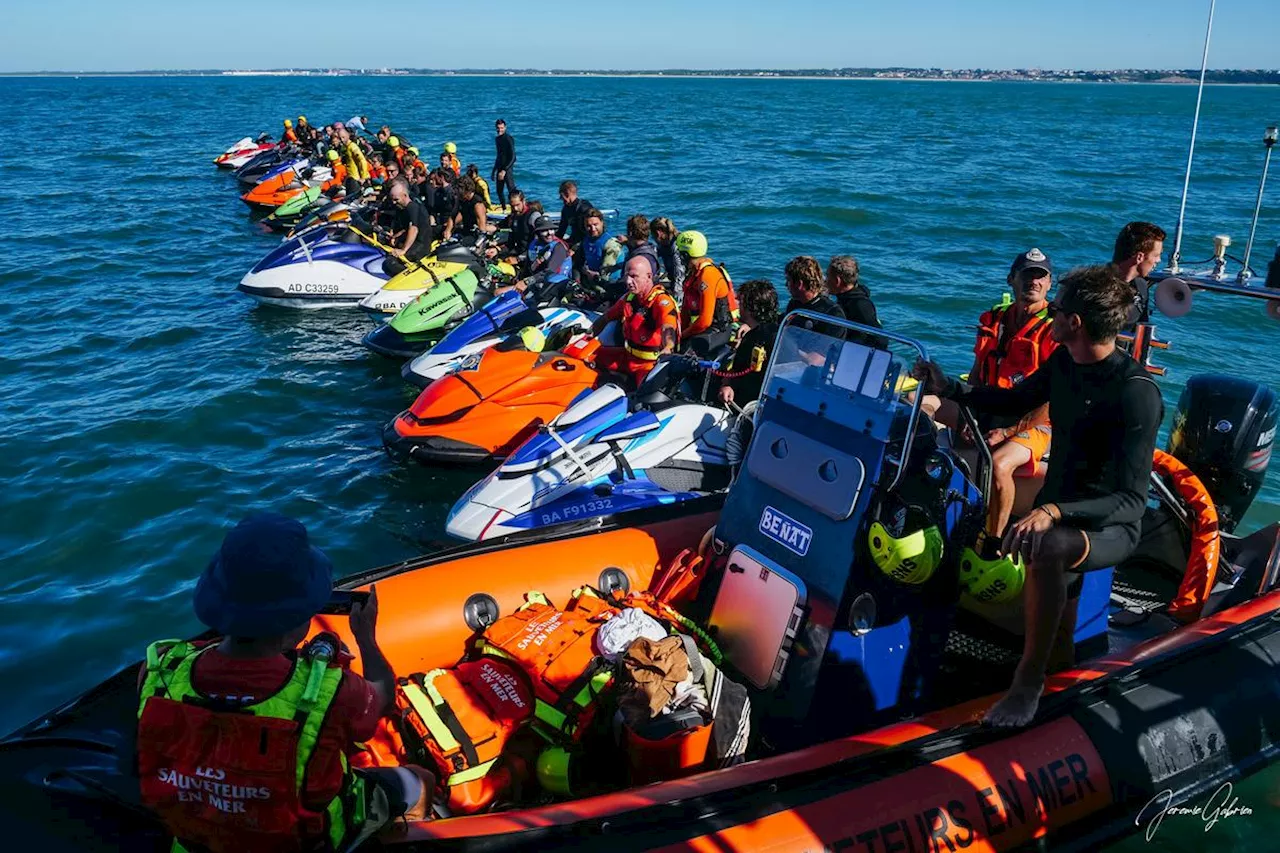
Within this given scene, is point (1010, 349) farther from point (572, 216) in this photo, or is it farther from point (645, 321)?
point (572, 216)

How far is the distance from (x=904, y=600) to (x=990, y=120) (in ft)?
215

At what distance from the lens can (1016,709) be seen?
3.54 meters

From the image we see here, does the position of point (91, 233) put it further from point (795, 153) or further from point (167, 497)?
point (795, 153)

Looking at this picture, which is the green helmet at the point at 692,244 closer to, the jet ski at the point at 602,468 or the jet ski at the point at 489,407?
the jet ski at the point at 489,407

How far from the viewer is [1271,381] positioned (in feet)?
39.7

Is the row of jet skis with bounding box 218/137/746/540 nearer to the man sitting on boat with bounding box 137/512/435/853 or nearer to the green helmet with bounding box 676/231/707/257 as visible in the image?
the green helmet with bounding box 676/231/707/257

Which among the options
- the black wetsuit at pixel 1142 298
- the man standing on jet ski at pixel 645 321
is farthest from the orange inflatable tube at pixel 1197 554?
the man standing on jet ski at pixel 645 321

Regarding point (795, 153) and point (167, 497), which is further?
point (795, 153)

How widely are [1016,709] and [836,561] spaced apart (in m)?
0.87

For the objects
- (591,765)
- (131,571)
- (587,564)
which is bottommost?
(131,571)

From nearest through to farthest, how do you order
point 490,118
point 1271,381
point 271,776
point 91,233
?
point 271,776
point 1271,381
point 91,233
point 490,118

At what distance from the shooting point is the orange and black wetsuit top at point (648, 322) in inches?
304

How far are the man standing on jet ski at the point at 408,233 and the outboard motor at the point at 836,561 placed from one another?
1003cm

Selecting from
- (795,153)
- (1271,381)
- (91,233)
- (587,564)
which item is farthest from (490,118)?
(587,564)
